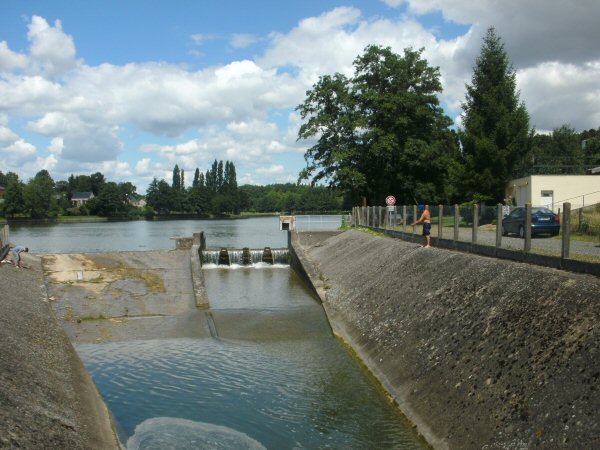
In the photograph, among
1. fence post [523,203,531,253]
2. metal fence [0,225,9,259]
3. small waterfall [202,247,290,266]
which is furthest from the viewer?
small waterfall [202,247,290,266]

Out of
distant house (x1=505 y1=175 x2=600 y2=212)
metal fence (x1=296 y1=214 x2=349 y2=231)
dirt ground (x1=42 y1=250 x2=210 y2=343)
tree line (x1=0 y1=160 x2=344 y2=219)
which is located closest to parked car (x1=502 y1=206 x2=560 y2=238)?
dirt ground (x1=42 y1=250 x2=210 y2=343)

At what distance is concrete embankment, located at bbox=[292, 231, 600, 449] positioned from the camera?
7.82 m

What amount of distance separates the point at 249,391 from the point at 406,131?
37.3 meters

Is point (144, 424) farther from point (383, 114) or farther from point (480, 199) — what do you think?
point (383, 114)

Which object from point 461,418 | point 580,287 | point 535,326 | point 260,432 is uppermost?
point 580,287

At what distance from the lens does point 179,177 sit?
648ft

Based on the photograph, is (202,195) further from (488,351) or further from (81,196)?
(488,351)

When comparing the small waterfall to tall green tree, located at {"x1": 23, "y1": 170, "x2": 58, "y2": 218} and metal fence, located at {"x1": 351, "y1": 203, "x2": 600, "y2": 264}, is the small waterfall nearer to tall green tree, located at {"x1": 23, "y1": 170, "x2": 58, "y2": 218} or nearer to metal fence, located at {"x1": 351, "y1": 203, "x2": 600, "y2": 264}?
metal fence, located at {"x1": 351, "y1": 203, "x2": 600, "y2": 264}

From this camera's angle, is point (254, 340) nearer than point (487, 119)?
Yes

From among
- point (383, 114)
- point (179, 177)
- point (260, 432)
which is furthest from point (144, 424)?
point (179, 177)

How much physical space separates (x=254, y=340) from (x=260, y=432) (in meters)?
7.72

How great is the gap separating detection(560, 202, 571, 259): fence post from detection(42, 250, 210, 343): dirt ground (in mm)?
12184

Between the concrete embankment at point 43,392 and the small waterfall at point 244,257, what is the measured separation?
20.1 meters

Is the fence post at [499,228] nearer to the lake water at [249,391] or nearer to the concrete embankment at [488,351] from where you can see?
the concrete embankment at [488,351]
